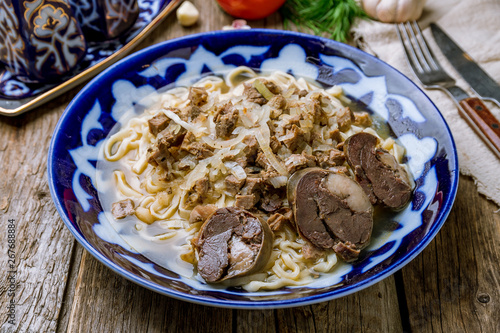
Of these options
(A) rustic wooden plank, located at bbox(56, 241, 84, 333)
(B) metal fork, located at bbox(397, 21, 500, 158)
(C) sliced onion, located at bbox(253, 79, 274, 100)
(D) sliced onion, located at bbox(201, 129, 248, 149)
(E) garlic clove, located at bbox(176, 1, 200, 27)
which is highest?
(B) metal fork, located at bbox(397, 21, 500, 158)

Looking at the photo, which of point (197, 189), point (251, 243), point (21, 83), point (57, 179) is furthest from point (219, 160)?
point (21, 83)

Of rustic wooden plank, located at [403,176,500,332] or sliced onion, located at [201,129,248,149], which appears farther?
sliced onion, located at [201,129,248,149]

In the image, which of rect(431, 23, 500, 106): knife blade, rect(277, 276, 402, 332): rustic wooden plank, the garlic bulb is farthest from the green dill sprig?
rect(277, 276, 402, 332): rustic wooden plank

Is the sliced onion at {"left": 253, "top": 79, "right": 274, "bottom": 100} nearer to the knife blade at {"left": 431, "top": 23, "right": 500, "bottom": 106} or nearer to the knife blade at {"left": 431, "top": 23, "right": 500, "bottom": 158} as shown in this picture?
the knife blade at {"left": 431, "top": 23, "right": 500, "bottom": 158}

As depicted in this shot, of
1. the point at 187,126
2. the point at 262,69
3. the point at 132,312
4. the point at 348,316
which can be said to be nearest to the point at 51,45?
the point at 187,126

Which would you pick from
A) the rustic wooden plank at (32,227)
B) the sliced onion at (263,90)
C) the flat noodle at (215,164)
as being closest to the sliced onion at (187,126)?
the flat noodle at (215,164)

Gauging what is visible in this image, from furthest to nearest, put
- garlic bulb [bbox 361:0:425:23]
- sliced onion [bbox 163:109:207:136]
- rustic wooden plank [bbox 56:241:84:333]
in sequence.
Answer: garlic bulb [bbox 361:0:425:23], sliced onion [bbox 163:109:207:136], rustic wooden plank [bbox 56:241:84:333]

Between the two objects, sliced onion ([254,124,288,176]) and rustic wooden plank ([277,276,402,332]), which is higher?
sliced onion ([254,124,288,176])
